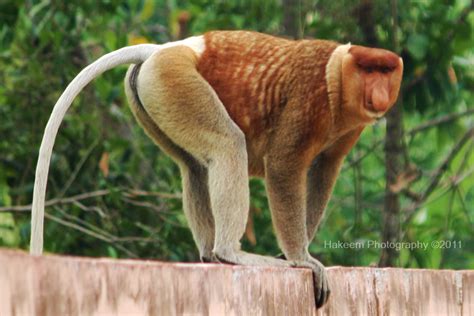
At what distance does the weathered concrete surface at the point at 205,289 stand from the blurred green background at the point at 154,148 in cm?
281

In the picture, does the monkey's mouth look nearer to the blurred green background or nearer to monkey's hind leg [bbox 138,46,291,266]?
monkey's hind leg [bbox 138,46,291,266]

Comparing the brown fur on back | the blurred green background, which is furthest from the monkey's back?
Answer: the blurred green background

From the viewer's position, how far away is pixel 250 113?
176 inches

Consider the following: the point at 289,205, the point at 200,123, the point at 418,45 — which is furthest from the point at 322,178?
the point at 418,45

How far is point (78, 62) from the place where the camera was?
7.92 m

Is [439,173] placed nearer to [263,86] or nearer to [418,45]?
[418,45]

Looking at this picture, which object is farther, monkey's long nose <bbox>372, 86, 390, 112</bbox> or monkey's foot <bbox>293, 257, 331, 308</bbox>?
monkey's long nose <bbox>372, 86, 390, 112</bbox>

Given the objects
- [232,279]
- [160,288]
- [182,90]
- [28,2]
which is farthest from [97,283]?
[28,2]

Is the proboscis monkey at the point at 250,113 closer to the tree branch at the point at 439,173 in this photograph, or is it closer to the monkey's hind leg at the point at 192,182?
the monkey's hind leg at the point at 192,182

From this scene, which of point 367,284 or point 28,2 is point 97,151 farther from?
point 367,284

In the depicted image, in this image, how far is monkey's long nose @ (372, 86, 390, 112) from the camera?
173 inches

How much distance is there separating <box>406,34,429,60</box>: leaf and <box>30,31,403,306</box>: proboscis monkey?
2.16 meters

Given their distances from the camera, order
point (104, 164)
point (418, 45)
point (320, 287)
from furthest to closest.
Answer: point (104, 164), point (418, 45), point (320, 287)

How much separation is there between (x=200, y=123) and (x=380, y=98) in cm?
73
